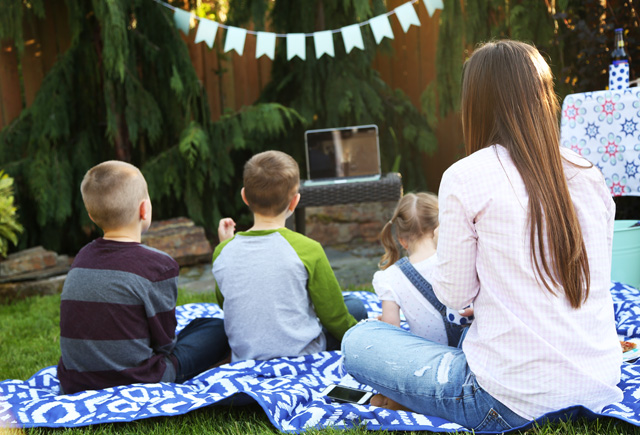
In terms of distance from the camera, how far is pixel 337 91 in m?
5.35

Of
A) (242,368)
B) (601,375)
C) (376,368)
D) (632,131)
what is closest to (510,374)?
(601,375)

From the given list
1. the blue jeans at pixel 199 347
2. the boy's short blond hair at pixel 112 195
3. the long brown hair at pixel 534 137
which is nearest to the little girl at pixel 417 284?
the long brown hair at pixel 534 137

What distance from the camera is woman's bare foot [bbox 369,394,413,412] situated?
1868mm

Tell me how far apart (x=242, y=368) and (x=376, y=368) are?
63 centimetres

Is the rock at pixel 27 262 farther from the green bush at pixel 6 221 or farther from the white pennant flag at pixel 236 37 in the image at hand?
the white pennant flag at pixel 236 37

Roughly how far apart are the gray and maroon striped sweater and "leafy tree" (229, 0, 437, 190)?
3.42 meters

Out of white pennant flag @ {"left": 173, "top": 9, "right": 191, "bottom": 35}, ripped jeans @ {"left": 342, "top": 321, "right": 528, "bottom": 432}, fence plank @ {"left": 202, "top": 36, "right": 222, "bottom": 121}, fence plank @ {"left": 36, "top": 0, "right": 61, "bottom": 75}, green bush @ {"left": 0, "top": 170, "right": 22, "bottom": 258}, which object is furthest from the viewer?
fence plank @ {"left": 202, "top": 36, "right": 222, "bottom": 121}

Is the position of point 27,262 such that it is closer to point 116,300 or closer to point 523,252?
point 116,300

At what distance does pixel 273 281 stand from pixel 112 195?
64 centimetres

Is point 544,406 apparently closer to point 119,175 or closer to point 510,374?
point 510,374

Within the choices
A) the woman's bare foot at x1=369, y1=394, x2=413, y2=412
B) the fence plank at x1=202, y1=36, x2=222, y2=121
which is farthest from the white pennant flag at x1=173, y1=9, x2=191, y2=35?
the woman's bare foot at x1=369, y1=394, x2=413, y2=412

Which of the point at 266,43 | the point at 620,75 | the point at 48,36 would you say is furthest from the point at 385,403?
the point at 48,36

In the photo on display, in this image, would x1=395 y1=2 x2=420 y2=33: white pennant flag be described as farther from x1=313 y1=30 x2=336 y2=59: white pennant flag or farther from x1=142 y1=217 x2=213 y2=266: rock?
x1=142 y1=217 x2=213 y2=266: rock

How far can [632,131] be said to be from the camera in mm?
3037
